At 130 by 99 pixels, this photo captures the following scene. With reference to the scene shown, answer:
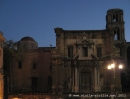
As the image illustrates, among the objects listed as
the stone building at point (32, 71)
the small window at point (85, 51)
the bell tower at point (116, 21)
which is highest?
the bell tower at point (116, 21)

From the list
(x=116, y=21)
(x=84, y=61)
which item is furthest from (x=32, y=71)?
(x=116, y=21)

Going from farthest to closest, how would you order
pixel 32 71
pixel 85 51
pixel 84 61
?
1. pixel 32 71
2. pixel 85 51
3. pixel 84 61

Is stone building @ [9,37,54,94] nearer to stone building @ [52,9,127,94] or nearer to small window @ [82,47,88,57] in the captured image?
stone building @ [52,9,127,94]

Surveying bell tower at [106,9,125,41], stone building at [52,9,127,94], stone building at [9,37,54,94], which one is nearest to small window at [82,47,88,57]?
stone building at [52,9,127,94]

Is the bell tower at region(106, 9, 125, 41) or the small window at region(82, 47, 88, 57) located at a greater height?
the bell tower at region(106, 9, 125, 41)

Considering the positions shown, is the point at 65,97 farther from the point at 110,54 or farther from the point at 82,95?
the point at 110,54

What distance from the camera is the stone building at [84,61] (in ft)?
131

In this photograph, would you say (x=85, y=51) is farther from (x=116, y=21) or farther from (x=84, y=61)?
(x=116, y=21)

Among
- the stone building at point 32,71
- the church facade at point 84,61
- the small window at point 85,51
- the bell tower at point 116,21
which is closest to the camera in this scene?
the church facade at point 84,61

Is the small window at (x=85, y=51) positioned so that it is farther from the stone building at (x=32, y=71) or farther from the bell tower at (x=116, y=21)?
the bell tower at (x=116, y=21)

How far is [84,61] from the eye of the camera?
134ft

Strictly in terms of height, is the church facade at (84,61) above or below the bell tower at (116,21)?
below

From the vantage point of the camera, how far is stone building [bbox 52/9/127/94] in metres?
40.0

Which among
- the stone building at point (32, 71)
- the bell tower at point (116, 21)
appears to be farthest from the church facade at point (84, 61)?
the bell tower at point (116, 21)
